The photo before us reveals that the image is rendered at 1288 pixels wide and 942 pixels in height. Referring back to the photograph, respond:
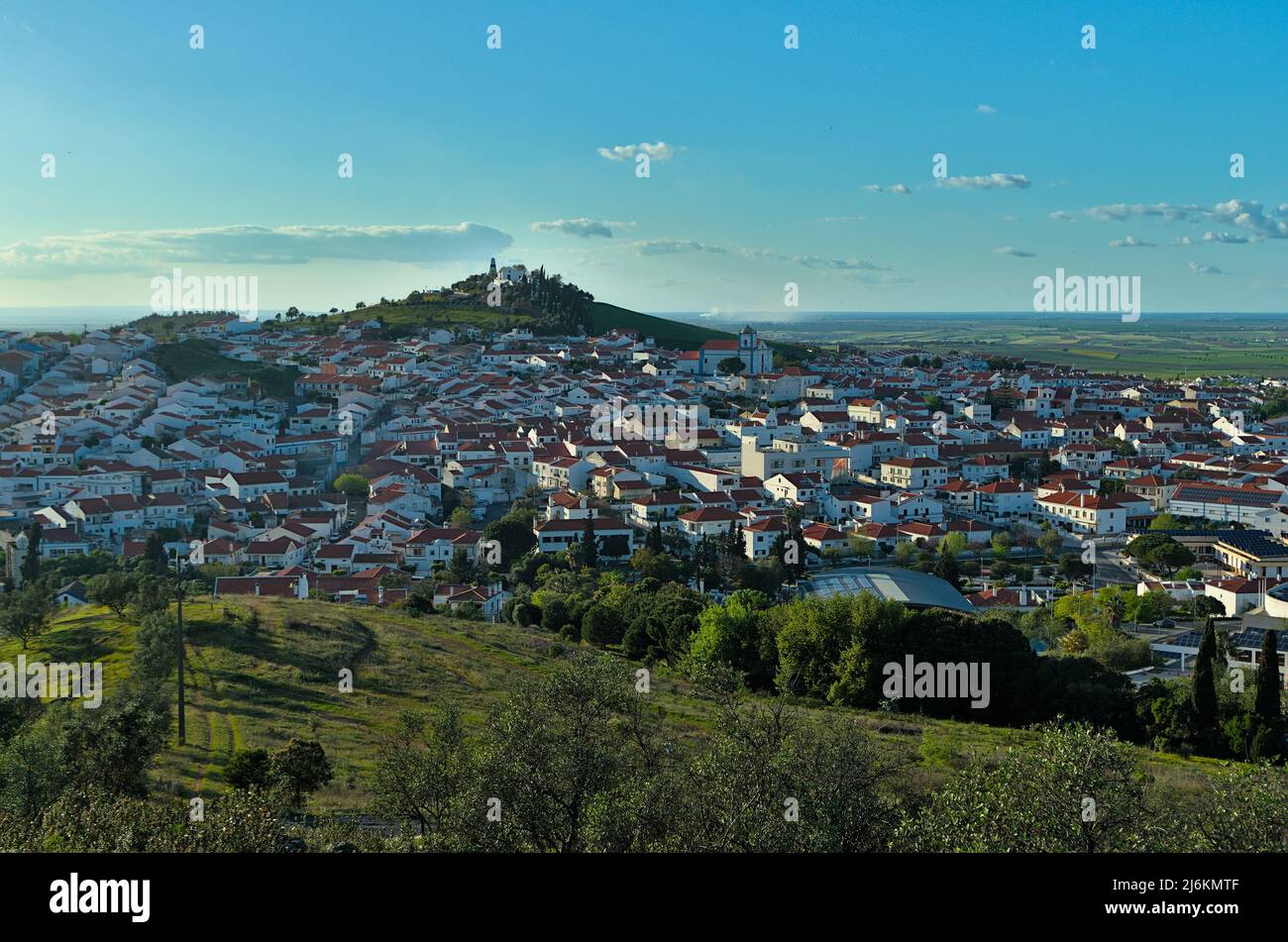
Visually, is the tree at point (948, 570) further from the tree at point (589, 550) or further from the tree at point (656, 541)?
the tree at point (589, 550)

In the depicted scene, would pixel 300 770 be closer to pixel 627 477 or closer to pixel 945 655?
pixel 945 655

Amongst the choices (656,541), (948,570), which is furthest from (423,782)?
(948,570)

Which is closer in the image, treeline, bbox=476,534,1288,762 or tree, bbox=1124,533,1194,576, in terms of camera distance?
treeline, bbox=476,534,1288,762

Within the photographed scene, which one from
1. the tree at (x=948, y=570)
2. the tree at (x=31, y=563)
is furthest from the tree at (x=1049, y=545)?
the tree at (x=31, y=563)

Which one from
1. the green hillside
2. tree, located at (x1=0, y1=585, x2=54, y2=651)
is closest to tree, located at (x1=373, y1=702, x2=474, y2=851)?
tree, located at (x1=0, y1=585, x2=54, y2=651)

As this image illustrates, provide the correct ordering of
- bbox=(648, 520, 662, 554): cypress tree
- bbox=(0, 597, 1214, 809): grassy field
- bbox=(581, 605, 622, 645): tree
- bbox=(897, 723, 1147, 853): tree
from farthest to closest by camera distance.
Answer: bbox=(648, 520, 662, 554): cypress tree, bbox=(581, 605, 622, 645): tree, bbox=(0, 597, 1214, 809): grassy field, bbox=(897, 723, 1147, 853): tree

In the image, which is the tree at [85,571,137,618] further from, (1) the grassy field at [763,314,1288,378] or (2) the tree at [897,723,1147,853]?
(1) the grassy field at [763,314,1288,378]
